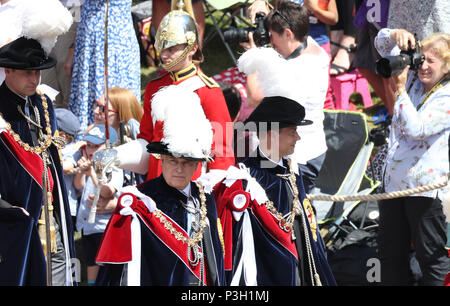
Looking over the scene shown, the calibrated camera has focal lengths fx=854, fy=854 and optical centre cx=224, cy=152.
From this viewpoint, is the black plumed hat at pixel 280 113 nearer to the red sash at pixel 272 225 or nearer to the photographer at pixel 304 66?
the red sash at pixel 272 225

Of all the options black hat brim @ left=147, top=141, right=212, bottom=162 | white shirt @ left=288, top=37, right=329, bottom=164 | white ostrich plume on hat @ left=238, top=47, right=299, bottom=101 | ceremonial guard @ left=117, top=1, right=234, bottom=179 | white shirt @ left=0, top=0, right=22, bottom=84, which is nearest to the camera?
black hat brim @ left=147, top=141, right=212, bottom=162

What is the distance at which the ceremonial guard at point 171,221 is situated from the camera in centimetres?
411

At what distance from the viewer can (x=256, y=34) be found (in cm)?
608

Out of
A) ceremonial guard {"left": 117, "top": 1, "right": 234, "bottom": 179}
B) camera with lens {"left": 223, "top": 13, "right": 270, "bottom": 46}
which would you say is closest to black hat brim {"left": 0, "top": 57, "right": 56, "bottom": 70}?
ceremonial guard {"left": 117, "top": 1, "right": 234, "bottom": 179}

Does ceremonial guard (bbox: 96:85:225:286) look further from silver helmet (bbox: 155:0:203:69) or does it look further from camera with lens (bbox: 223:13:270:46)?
camera with lens (bbox: 223:13:270:46)

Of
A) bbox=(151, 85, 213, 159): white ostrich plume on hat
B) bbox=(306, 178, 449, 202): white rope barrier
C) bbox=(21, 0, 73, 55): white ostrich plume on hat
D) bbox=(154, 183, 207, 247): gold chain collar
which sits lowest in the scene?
bbox=(154, 183, 207, 247): gold chain collar

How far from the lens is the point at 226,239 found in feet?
15.2

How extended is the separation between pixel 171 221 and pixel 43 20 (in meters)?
1.54

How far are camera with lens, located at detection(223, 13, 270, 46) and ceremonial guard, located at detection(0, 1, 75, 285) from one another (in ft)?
4.70

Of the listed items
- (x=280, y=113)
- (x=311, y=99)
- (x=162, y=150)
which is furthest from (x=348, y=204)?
(x=162, y=150)

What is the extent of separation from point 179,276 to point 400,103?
2.00m

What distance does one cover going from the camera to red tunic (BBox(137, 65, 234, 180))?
5.09m

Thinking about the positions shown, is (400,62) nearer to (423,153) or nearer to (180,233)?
(423,153)
